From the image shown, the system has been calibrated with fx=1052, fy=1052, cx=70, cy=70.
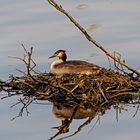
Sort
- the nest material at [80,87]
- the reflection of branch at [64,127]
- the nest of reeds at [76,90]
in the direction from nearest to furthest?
the reflection of branch at [64,127]
the nest of reeds at [76,90]
the nest material at [80,87]

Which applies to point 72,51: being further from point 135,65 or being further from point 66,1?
point 66,1

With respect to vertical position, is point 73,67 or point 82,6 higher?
point 82,6

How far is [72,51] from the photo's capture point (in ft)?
51.9

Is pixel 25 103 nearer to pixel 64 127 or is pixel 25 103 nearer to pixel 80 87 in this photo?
pixel 80 87

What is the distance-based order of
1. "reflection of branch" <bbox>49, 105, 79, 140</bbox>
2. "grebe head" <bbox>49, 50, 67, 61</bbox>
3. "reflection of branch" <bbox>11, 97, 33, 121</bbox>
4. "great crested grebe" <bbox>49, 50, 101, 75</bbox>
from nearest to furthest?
"reflection of branch" <bbox>49, 105, 79, 140</bbox> < "reflection of branch" <bbox>11, 97, 33, 121</bbox> < "great crested grebe" <bbox>49, 50, 101, 75</bbox> < "grebe head" <bbox>49, 50, 67, 61</bbox>

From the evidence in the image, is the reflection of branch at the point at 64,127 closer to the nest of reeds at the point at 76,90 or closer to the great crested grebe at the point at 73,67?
the nest of reeds at the point at 76,90

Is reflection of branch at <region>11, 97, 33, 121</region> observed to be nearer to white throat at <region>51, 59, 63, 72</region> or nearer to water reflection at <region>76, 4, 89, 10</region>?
white throat at <region>51, 59, 63, 72</region>

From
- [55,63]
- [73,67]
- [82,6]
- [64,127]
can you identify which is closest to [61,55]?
[55,63]

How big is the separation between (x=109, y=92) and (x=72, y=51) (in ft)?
10.1

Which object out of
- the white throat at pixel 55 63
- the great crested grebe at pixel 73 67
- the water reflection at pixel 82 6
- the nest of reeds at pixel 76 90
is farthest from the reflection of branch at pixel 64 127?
the water reflection at pixel 82 6

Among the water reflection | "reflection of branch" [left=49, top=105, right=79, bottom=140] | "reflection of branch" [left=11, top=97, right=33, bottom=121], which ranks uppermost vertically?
the water reflection

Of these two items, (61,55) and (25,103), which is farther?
(61,55)

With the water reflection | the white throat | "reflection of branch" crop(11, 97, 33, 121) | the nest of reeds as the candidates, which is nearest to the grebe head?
the white throat

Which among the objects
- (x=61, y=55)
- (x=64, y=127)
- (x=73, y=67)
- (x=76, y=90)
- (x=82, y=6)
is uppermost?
(x=82, y=6)
